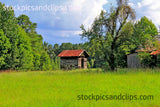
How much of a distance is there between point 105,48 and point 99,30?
307 centimetres

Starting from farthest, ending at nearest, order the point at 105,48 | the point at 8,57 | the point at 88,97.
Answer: the point at 8,57 < the point at 105,48 < the point at 88,97

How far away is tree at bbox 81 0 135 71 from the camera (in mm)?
23516

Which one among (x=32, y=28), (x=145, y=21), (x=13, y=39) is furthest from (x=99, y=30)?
(x=32, y=28)

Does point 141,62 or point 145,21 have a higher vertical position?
point 145,21

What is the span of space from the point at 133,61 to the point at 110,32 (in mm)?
10451

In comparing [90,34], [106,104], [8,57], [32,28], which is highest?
[32,28]

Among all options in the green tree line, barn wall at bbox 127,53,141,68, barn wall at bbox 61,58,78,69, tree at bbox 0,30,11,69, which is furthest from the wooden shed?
tree at bbox 0,30,11,69

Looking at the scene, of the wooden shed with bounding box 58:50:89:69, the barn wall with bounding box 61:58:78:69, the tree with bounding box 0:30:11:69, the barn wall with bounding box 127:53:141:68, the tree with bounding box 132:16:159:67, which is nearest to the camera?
the tree with bounding box 132:16:159:67

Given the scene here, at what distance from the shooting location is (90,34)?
24.7 m

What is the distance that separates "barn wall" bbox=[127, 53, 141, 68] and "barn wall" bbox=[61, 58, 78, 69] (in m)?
15.9

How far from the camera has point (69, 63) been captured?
147ft

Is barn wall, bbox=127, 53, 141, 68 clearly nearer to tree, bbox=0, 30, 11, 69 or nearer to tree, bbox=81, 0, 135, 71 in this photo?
tree, bbox=81, 0, 135, 71

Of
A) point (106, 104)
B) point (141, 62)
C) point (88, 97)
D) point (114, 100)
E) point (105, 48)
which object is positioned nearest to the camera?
point (106, 104)

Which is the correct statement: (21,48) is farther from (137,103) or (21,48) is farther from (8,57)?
(137,103)
